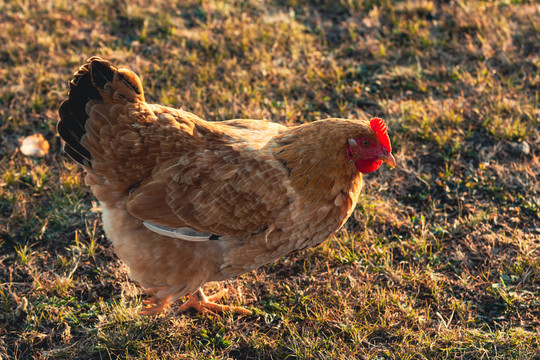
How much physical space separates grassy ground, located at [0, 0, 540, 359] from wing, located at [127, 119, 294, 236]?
2.75 feet

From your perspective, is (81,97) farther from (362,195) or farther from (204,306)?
(362,195)

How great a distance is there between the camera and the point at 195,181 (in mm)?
3029

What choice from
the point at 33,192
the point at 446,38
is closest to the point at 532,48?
the point at 446,38

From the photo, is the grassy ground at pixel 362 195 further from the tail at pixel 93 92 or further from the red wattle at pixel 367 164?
the tail at pixel 93 92

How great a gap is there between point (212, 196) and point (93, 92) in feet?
3.42

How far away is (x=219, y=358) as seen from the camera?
10.3 feet

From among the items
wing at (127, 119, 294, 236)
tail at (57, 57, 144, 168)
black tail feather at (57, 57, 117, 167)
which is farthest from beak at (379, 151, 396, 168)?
black tail feather at (57, 57, 117, 167)

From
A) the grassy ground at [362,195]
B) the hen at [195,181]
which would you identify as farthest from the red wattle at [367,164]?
the grassy ground at [362,195]

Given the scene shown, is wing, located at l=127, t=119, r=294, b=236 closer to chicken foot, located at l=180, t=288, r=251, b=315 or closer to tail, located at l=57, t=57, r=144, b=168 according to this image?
tail, located at l=57, t=57, r=144, b=168

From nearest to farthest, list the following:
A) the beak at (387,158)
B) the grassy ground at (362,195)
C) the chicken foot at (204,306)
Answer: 1. the beak at (387,158)
2. the grassy ground at (362,195)
3. the chicken foot at (204,306)

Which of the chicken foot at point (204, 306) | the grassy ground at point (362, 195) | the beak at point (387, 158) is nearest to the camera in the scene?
the beak at point (387, 158)

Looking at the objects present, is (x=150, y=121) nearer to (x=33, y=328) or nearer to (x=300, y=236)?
(x=300, y=236)

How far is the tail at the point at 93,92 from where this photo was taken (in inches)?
118

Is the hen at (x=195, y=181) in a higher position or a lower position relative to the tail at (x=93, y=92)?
lower
